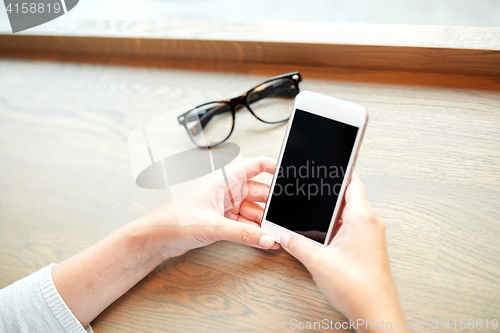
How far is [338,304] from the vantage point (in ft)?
1.38

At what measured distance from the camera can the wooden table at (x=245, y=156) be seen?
1.57 feet

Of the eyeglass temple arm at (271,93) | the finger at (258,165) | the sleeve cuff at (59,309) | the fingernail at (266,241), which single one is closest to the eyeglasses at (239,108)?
the eyeglass temple arm at (271,93)

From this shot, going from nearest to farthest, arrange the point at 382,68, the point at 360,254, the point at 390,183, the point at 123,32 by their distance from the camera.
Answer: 1. the point at 360,254
2. the point at 390,183
3. the point at 382,68
4. the point at 123,32

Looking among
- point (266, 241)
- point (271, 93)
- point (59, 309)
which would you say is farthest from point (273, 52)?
point (59, 309)

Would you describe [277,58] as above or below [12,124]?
above

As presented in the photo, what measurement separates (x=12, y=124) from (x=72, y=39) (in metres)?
0.27

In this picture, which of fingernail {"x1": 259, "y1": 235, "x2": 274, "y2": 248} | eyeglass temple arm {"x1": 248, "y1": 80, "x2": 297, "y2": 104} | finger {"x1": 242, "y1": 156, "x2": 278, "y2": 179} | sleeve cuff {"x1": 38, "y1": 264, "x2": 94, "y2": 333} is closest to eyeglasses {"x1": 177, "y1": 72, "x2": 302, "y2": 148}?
eyeglass temple arm {"x1": 248, "y1": 80, "x2": 297, "y2": 104}

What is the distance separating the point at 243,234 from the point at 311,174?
145mm

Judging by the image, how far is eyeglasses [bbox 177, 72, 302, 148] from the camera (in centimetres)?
68

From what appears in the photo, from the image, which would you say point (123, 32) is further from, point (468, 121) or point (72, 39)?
point (468, 121)

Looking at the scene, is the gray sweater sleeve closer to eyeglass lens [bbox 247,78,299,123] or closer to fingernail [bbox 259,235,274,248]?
fingernail [bbox 259,235,274,248]

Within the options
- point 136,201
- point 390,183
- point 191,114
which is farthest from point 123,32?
point 390,183

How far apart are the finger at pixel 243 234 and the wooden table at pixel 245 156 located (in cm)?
4

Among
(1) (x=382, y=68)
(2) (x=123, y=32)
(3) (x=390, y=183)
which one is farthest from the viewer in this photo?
(2) (x=123, y=32)
